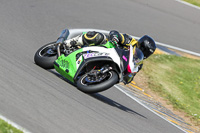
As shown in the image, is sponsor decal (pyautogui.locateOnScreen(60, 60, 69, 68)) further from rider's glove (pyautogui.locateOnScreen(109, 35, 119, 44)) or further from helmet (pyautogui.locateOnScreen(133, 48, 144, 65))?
helmet (pyautogui.locateOnScreen(133, 48, 144, 65))

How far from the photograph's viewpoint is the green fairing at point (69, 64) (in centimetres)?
750

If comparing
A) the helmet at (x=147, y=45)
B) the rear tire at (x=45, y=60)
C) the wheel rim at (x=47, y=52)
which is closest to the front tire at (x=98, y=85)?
the rear tire at (x=45, y=60)

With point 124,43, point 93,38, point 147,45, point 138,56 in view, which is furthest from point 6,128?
point 147,45

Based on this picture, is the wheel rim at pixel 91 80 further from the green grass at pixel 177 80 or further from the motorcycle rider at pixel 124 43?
the green grass at pixel 177 80

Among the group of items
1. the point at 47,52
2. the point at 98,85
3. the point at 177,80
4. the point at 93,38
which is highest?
the point at 93,38

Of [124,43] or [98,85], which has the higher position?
[124,43]

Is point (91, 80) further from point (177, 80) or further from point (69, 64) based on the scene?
point (177, 80)

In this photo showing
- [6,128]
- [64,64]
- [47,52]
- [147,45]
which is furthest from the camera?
[47,52]

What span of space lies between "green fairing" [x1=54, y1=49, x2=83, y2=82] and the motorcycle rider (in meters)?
0.33

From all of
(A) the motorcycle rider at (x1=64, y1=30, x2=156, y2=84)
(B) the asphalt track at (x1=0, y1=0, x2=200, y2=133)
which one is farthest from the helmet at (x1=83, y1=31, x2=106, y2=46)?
(B) the asphalt track at (x1=0, y1=0, x2=200, y2=133)

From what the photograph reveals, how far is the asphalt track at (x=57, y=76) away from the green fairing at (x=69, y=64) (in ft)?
0.66

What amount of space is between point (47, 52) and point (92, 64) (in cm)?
137

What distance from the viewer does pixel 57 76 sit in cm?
803

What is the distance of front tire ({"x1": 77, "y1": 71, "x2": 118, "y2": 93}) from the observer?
676 cm
